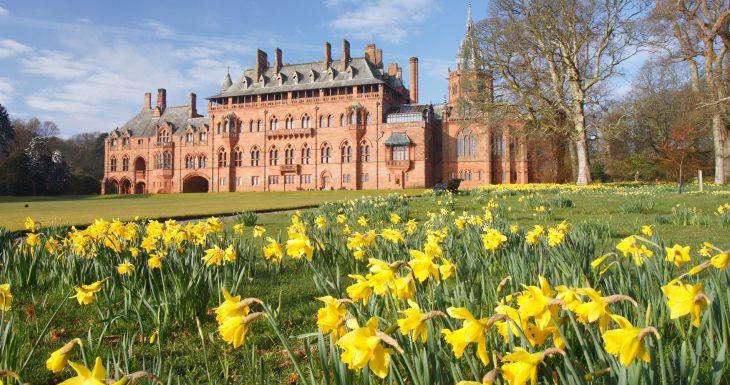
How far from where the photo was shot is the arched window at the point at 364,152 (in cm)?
4681

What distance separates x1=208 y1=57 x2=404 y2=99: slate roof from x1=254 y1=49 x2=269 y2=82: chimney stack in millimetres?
444

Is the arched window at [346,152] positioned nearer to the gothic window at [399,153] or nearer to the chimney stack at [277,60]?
the gothic window at [399,153]

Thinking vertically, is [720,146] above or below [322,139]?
below

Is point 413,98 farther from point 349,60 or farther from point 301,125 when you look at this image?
point 301,125

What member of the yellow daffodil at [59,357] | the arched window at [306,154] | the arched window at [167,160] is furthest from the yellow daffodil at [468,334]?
the arched window at [167,160]

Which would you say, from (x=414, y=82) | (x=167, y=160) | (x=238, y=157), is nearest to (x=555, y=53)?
(x=414, y=82)

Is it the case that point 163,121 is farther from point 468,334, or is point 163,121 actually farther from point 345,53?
point 468,334

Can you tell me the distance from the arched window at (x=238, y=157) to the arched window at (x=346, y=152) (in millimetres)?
12655

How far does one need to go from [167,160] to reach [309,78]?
21.1m

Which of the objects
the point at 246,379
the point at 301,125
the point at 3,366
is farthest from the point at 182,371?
the point at 301,125

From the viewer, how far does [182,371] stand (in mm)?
2693

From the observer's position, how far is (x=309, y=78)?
49.9m

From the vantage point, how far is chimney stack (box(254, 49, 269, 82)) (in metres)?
52.0

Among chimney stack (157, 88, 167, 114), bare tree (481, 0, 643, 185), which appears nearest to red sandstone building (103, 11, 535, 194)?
chimney stack (157, 88, 167, 114)
